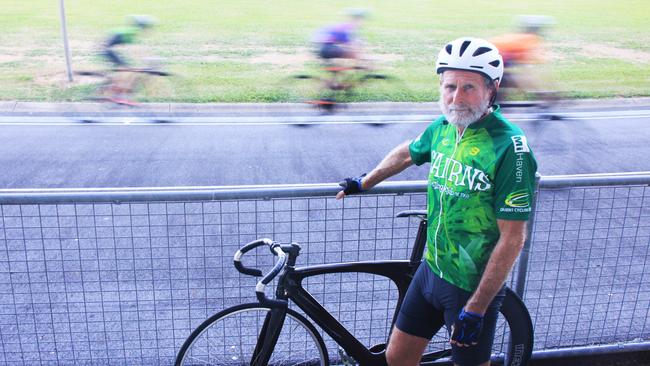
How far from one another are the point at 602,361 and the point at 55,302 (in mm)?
3880

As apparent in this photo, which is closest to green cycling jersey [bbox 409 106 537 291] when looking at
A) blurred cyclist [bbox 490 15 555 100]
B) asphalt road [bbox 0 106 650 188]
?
asphalt road [bbox 0 106 650 188]

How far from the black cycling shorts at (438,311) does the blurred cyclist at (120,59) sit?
10440 millimetres

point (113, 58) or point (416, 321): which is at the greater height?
point (416, 321)

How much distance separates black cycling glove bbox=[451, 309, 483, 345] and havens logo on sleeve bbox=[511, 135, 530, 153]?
71 cm

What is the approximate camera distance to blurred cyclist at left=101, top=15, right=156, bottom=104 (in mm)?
12719

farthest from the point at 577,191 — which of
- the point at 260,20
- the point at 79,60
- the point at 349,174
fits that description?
the point at 260,20

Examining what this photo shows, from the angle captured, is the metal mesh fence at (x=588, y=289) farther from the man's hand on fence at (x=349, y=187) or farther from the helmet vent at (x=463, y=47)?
the helmet vent at (x=463, y=47)

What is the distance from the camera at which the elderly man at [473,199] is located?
2898 millimetres

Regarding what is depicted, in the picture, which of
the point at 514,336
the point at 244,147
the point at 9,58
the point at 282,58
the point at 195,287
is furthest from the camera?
the point at 282,58

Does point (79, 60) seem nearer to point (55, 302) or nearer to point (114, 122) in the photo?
point (114, 122)

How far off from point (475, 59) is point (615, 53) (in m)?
21.5

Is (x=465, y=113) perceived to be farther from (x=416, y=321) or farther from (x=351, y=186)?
(x=416, y=321)

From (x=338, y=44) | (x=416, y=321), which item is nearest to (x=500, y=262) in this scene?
(x=416, y=321)

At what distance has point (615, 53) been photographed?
73.5 ft
